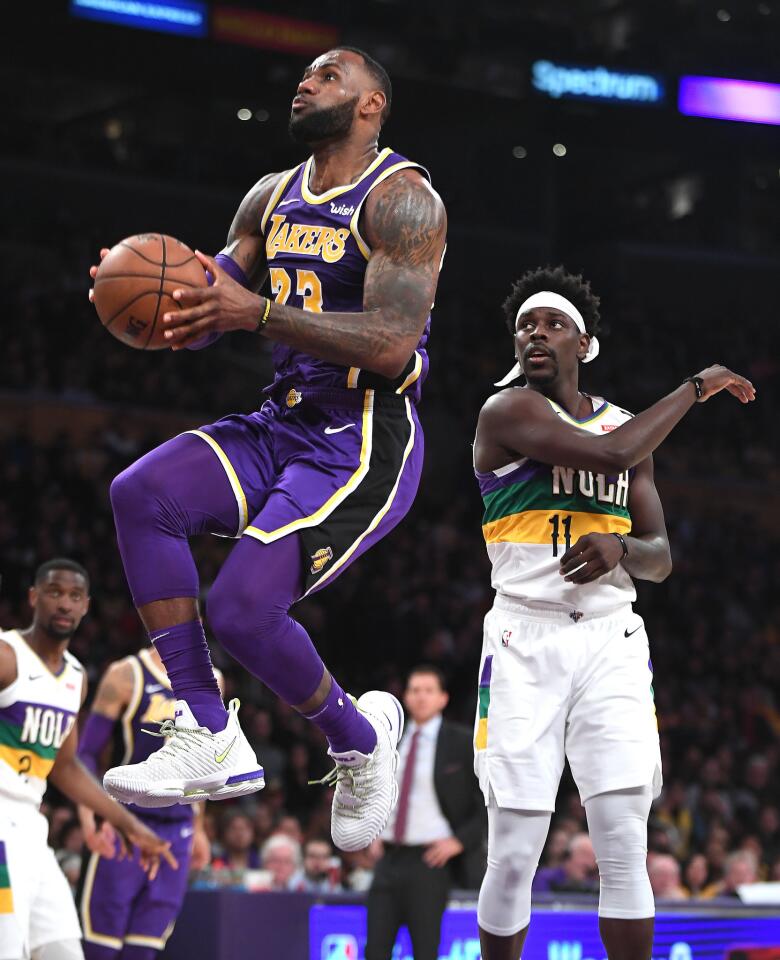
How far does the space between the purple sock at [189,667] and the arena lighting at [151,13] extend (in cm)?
1541

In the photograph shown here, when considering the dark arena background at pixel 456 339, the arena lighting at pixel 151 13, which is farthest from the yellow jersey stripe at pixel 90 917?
the arena lighting at pixel 151 13

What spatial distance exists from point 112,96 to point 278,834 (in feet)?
59.3

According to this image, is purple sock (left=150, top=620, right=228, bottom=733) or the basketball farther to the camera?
purple sock (left=150, top=620, right=228, bottom=733)

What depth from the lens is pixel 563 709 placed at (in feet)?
16.7

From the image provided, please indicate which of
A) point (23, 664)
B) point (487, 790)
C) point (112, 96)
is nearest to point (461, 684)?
point (23, 664)

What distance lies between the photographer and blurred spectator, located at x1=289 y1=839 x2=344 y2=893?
33.1 ft

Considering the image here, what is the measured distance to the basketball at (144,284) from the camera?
395 centimetres

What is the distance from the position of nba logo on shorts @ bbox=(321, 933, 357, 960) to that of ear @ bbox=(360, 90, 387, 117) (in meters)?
4.96

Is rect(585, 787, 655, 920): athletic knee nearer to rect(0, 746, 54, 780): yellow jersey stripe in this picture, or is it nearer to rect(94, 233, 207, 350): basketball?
rect(94, 233, 207, 350): basketball

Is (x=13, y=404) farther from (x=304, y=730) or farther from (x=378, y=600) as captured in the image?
(x=304, y=730)

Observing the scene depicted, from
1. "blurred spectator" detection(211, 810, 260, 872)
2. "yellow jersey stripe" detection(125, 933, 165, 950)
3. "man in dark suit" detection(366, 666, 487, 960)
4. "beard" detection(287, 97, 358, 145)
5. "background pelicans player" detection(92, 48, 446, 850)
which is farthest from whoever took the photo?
"blurred spectator" detection(211, 810, 260, 872)

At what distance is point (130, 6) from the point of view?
60.1ft

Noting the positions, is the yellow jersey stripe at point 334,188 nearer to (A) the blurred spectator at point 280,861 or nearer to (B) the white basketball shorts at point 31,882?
(B) the white basketball shorts at point 31,882

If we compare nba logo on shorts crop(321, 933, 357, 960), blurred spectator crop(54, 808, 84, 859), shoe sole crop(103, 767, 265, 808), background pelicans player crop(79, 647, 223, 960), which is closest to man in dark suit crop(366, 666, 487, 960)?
nba logo on shorts crop(321, 933, 357, 960)
